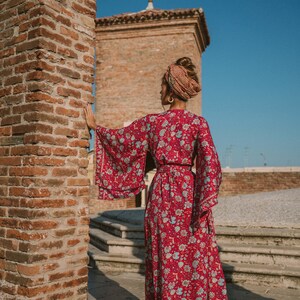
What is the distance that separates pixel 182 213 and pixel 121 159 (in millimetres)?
733

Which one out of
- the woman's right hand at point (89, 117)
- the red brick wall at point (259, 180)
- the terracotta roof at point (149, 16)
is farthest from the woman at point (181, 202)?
the terracotta roof at point (149, 16)

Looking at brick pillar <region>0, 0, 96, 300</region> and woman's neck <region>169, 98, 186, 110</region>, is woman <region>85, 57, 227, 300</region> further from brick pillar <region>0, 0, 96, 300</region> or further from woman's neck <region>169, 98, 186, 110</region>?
brick pillar <region>0, 0, 96, 300</region>

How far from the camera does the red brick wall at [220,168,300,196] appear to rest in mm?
15062

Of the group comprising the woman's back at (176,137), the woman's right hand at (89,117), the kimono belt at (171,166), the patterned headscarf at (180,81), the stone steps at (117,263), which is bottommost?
the stone steps at (117,263)

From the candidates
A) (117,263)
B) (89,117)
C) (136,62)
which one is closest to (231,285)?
(117,263)

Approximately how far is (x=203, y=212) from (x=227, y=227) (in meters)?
3.39

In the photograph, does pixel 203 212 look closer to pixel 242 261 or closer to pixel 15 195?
pixel 15 195

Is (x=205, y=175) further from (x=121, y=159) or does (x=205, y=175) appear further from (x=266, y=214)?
(x=266, y=214)

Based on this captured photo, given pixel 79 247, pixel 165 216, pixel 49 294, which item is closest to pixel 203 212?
pixel 165 216

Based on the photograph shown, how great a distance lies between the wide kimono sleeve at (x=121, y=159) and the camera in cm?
302

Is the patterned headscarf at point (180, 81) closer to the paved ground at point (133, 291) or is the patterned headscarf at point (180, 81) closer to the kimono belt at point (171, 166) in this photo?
the kimono belt at point (171, 166)

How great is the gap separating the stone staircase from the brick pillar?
7.24 feet

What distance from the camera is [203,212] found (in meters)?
2.60

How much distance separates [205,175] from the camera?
8.76ft
